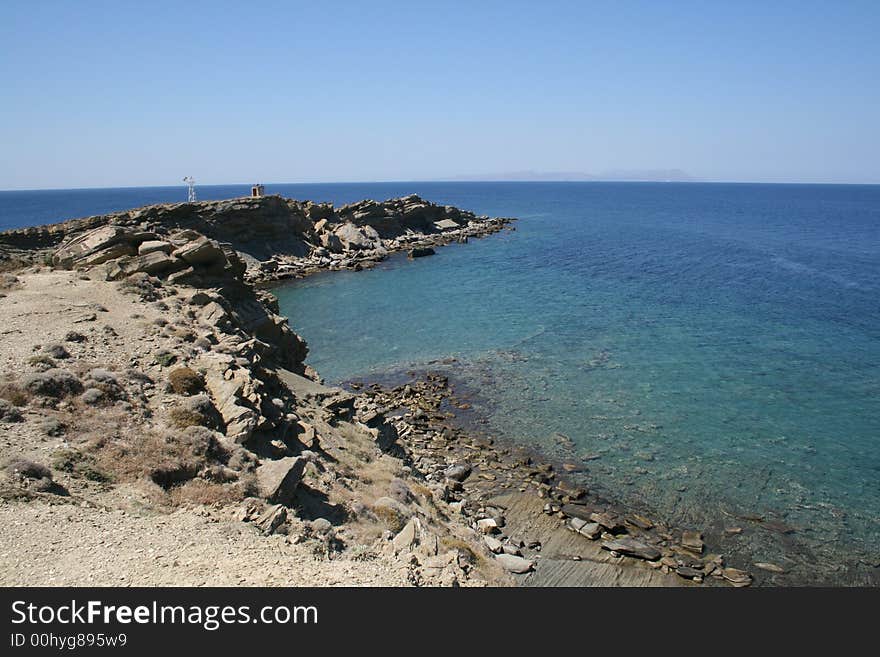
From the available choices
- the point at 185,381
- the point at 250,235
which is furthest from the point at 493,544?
the point at 250,235

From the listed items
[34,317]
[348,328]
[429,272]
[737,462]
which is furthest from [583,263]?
Answer: [34,317]

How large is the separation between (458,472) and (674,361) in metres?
19.2

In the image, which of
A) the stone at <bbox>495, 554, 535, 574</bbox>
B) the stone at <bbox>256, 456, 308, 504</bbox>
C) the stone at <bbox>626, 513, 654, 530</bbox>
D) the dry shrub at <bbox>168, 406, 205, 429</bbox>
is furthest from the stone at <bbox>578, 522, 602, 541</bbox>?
the dry shrub at <bbox>168, 406, 205, 429</bbox>

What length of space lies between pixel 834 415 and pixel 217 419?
28.3m

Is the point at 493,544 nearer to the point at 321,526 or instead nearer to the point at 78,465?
the point at 321,526

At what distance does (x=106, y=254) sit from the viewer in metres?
26.8

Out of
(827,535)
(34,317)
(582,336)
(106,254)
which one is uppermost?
(106,254)

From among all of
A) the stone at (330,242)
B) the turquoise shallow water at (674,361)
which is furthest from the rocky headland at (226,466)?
the stone at (330,242)

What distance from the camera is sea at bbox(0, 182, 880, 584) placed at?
20469 millimetres

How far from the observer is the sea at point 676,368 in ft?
67.2

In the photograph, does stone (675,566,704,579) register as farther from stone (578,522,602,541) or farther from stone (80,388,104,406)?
stone (80,388,104,406)

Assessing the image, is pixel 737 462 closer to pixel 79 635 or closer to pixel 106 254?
pixel 79 635

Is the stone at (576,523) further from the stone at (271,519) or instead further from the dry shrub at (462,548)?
the stone at (271,519)

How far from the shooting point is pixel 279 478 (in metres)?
13.6
